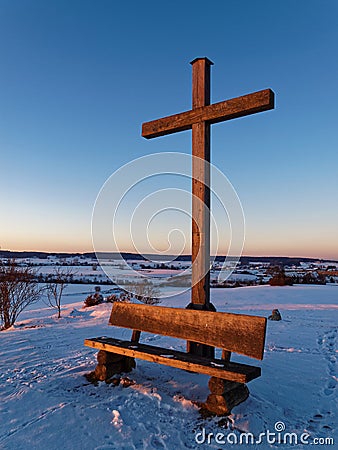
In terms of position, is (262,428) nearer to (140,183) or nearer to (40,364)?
(40,364)

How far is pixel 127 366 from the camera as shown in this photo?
4648mm

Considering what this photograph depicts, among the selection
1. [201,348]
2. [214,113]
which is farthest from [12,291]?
[214,113]

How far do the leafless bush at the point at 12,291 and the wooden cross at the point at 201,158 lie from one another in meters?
8.90

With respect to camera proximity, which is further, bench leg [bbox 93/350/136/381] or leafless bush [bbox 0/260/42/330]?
leafless bush [bbox 0/260/42/330]

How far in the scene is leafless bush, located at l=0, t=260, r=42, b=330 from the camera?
37.0 ft

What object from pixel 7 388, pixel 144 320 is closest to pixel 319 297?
pixel 144 320

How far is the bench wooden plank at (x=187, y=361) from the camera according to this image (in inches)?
131

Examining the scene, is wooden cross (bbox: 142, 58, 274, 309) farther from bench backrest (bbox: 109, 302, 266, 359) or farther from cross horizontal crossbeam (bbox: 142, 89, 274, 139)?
bench backrest (bbox: 109, 302, 266, 359)

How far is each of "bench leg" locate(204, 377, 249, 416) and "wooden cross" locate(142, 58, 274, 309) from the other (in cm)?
108

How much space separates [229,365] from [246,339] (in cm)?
33

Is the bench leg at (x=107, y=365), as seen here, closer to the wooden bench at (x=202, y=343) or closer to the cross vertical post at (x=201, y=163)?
the wooden bench at (x=202, y=343)

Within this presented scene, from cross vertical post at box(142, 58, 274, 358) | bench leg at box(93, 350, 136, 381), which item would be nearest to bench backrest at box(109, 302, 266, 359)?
cross vertical post at box(142, 58, 274, 358)

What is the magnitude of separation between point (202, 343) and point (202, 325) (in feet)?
0.66

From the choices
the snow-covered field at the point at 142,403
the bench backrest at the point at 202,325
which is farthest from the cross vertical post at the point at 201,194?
the snow-covered field at the point at 142,403
